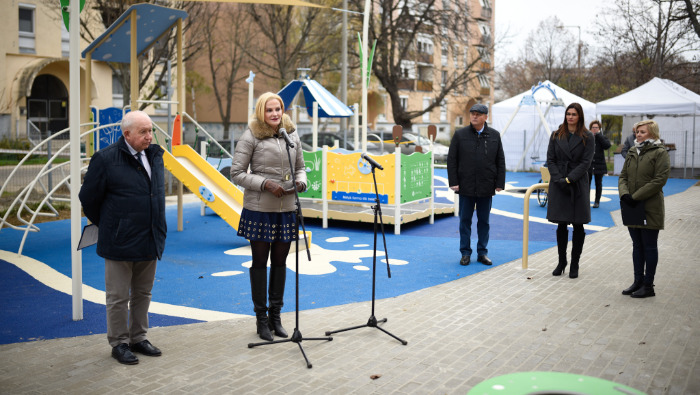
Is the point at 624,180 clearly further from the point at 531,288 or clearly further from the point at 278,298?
the point at 278,298

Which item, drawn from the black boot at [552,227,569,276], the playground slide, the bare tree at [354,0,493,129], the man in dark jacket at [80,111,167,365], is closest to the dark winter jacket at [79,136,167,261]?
the man in dark jacket at [80,111,167,365]

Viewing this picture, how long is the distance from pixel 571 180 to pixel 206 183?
16.8ft

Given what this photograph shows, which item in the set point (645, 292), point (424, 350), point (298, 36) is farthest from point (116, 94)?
point (424, 350)

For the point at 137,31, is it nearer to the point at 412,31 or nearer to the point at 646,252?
the point at 646,252

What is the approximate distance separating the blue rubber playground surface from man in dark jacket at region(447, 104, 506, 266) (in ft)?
1.69

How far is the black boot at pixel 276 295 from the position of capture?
5395 millimetres

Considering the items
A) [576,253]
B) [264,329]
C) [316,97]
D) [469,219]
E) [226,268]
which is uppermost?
[316,97]

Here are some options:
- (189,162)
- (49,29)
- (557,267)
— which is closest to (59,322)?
(189,162)

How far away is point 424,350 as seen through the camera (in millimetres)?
5094

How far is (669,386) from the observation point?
4328 millimetres

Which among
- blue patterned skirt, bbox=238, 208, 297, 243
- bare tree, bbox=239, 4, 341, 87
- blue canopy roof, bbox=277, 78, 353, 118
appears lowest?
blue patterned skirt, bbox=238, 208, 297, 243

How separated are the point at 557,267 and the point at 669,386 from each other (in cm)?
360

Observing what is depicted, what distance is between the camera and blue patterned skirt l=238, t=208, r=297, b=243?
5230 millimetres

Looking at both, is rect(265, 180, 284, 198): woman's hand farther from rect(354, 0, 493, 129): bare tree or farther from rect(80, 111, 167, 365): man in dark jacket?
rect(354, 0, 493, 129): bare tree
